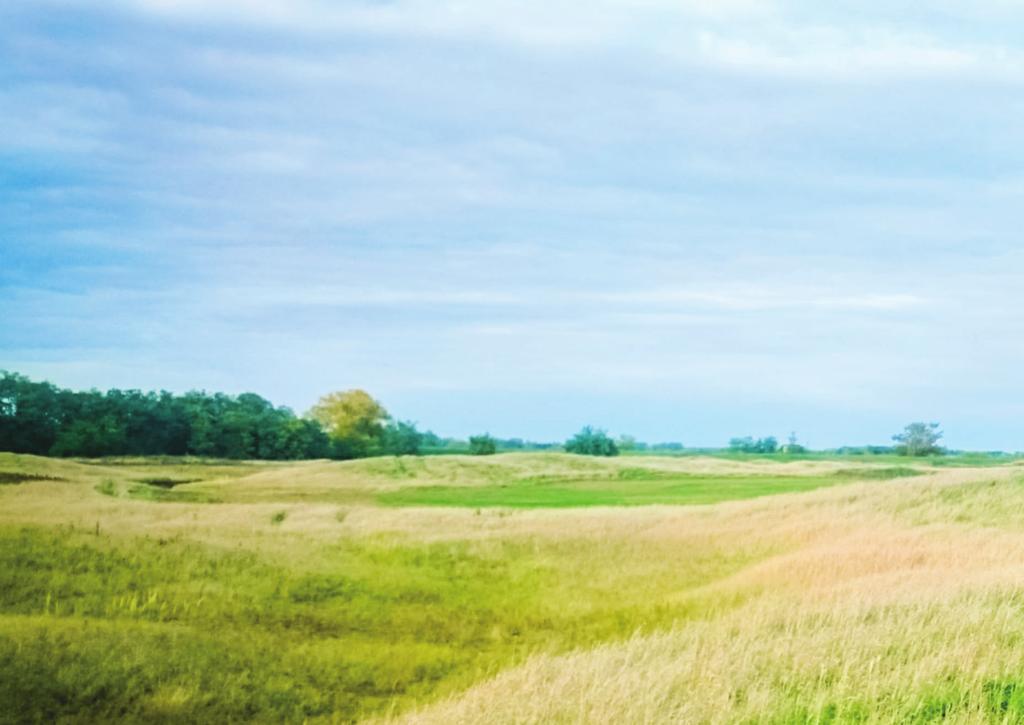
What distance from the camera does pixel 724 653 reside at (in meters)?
10.9

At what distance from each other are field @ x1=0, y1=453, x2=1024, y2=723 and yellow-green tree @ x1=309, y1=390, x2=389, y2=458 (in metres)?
2.15

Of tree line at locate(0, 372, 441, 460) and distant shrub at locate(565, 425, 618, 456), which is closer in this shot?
tree line at locate(0, 372, 441, 460)

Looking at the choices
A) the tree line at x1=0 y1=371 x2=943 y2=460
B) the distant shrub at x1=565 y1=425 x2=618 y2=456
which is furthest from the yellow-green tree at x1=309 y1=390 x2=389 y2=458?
the distant shrub at x1=565 y1=425 x2=618 y2=456

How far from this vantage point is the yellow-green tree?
2966cm

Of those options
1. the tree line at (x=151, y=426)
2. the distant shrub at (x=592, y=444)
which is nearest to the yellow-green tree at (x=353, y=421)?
the tree line at (x=151, y=426)

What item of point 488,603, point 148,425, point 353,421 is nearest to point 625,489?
point 353,421

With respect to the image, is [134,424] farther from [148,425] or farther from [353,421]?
[353,421]

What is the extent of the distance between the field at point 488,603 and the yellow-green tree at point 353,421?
2.15m

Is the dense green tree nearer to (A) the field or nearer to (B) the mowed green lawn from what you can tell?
(A) the field

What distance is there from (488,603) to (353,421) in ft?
46.7

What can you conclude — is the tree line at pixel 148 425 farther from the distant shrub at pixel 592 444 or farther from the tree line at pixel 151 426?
the distant shrub at pixel 592 444

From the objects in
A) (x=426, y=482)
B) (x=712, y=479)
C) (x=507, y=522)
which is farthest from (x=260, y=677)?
(x=712, y=479)

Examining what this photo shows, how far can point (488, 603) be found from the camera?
17641 millimetres

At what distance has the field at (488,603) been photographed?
973 centimetres
